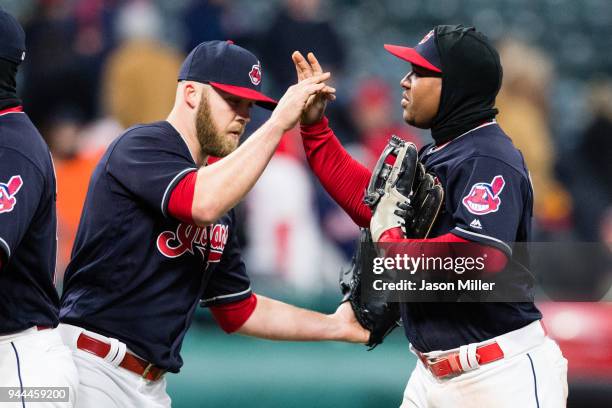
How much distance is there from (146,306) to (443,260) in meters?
1.07

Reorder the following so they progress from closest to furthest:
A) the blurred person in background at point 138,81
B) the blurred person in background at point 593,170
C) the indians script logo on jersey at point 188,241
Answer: the indians script logo on jersey at point 188,241, the blurred person in background at point 138,81, the blurred person in background at point 593,170

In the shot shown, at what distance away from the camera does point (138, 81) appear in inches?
328

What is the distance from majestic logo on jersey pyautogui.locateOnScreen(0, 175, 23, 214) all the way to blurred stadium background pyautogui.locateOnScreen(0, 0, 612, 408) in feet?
7.81

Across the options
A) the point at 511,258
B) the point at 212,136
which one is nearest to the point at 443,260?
the point at 511,258

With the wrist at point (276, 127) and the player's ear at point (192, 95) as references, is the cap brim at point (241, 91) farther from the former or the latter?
the wrist at point (276, 127)

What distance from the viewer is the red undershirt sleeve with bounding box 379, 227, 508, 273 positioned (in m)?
3.70

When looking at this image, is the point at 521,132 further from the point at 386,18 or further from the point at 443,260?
the point at 443,260

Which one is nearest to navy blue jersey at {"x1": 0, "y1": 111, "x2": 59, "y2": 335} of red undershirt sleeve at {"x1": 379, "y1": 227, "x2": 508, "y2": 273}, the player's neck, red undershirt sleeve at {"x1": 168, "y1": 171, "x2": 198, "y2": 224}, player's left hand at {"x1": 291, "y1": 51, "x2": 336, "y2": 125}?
red undershirt sleeve at {"x1": 168, "y1": 171, "x2": 198, "y2": 224}

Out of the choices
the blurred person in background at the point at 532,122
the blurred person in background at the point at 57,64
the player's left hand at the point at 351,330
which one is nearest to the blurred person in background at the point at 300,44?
the blurred person in background at the point at 532,122

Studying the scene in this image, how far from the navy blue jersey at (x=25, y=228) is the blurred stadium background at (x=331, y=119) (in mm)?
2063

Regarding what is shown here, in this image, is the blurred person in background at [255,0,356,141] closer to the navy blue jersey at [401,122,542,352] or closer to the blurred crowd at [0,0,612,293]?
the blurred crowd at [0,0,612,293]

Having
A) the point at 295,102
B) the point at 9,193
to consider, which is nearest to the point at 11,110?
the point at 9,193

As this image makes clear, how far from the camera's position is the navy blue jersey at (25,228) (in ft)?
10.5

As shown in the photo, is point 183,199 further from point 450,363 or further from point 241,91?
point 450,363
